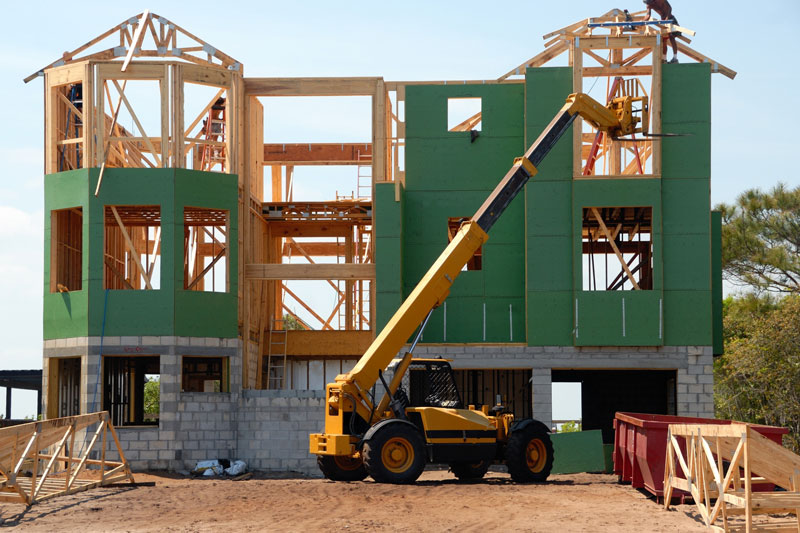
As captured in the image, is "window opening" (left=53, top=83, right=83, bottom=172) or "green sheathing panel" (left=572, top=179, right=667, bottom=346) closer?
"green sheathing panel" (left=572, top=179, right=667, bottom=346)

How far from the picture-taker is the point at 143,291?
31.5 metres

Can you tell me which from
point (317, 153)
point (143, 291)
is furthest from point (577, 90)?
point (143, 291)

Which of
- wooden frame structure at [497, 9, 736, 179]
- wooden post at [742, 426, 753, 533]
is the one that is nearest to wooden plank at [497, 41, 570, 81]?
wooden frame structure at [497, 9, 736, 179]

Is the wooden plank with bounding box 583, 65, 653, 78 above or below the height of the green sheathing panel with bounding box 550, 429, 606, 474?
above

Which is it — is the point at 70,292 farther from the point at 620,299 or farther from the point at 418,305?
the point at 620,299

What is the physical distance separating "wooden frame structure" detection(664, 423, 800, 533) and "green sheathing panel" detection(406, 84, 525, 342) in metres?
17.1

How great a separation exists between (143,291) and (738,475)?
20532 millimetres

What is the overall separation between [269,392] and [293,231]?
9.42 meters

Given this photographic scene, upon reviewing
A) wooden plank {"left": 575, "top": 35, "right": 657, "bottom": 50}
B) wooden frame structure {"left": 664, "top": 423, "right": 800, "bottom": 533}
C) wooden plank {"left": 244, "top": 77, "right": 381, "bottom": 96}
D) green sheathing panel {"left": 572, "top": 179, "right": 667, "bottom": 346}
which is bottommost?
wooden frame structure {"left": 664, "top": 423, "right": 800, "bottom": 533}

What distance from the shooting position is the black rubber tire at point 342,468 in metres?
22.9

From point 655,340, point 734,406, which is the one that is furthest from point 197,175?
point 734,406

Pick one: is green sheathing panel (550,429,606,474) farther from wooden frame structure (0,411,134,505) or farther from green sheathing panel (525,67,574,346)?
wooden frame structure (0,411,134,505)

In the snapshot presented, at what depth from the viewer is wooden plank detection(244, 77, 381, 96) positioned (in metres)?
34.4

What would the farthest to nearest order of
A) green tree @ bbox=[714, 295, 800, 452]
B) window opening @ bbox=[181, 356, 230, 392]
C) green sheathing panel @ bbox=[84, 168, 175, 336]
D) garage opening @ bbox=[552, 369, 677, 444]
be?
1. garage opening @ bbox=[552, 369, 677, 444]
2. green tree @ bbox=[714, 295, 800, 452]
3. window opening @ bbox=[181, 356, 230, 392]
4. green sheathing panel @ bbox=[84, 168, 175, 336]
